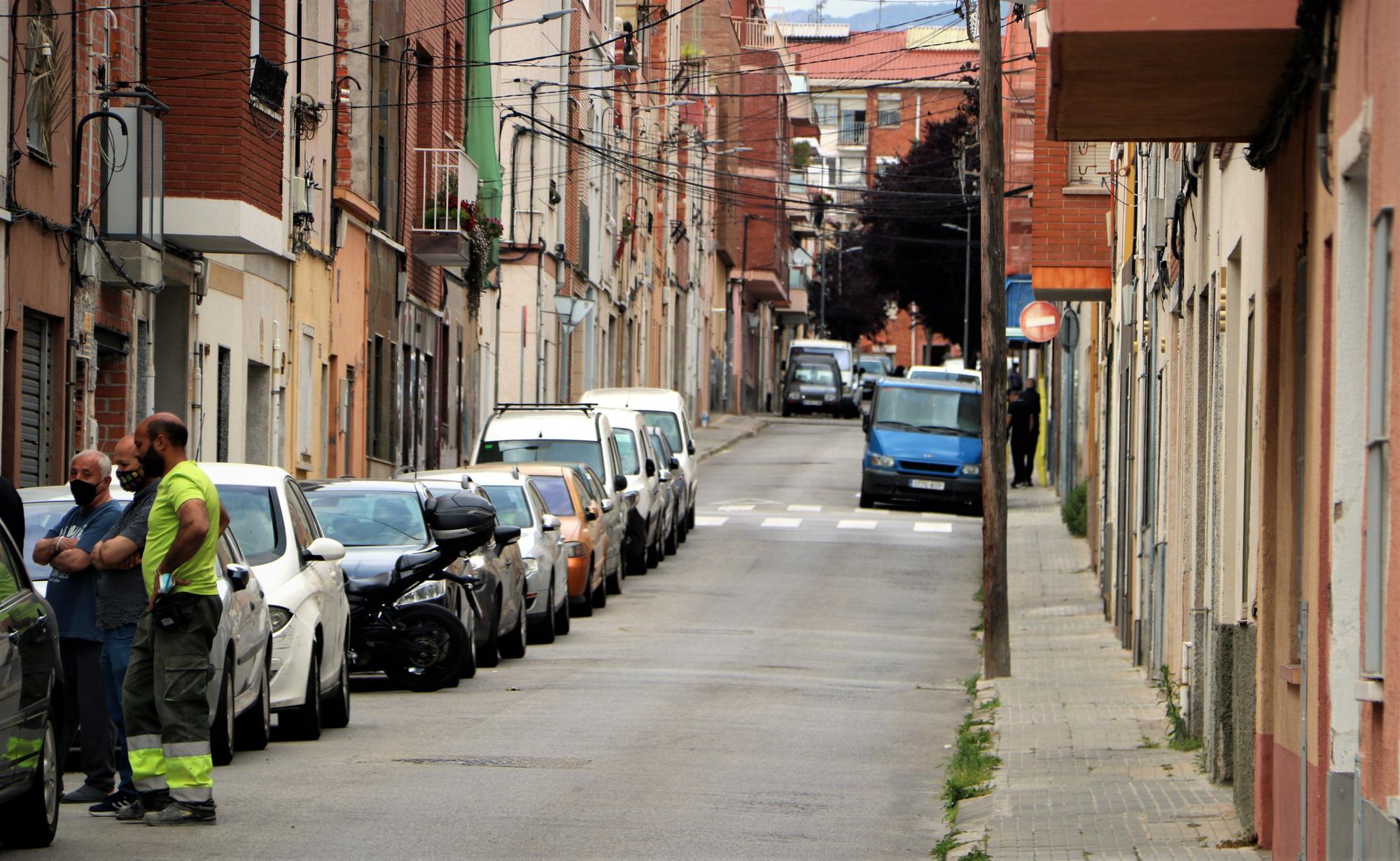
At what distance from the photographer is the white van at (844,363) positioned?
262 ft

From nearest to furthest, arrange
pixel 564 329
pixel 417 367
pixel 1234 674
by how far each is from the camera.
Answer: pixel 1234 674 < pixel 417 367 < pixel 564 329

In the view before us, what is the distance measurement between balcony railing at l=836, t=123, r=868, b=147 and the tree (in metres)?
36.7

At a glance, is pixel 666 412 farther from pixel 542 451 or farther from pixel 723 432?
pixel 723 432

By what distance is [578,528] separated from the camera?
2291cm

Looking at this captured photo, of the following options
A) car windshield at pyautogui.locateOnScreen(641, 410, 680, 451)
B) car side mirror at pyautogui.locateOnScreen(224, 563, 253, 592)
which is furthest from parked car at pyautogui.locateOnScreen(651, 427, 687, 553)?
car side mirror at pyautogui.locateOnScreen(224, 563, 253, 592)

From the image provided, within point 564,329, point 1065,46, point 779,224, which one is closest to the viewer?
point 1065,46

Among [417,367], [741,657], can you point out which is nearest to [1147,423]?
[741,657]

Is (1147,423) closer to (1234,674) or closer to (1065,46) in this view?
(1234,674)

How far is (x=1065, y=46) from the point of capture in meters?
7.81

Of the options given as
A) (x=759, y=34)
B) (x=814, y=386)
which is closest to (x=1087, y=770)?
(x=814, y=386)

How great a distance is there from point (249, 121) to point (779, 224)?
64.6 metres

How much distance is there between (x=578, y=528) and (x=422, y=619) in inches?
261

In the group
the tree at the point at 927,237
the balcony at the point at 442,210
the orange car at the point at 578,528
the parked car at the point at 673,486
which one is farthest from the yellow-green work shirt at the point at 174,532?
the tree at the point at 927,237

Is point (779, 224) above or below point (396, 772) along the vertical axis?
above
